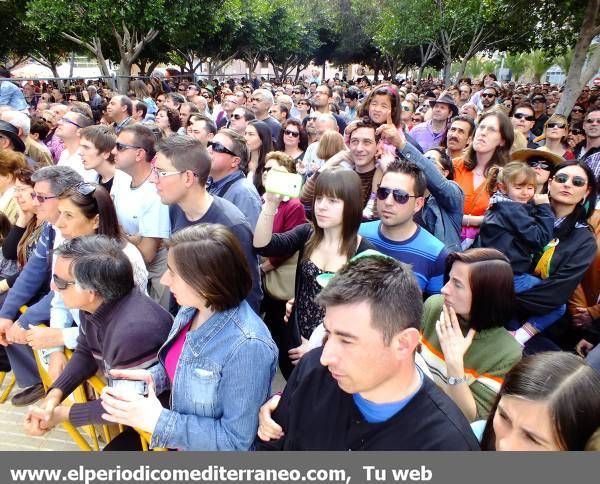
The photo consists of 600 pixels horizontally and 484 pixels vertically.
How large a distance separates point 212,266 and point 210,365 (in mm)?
402

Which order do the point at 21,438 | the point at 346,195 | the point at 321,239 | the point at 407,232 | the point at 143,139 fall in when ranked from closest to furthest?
the point at 346,195
the point at 321,239
the point at 407,232
the point at 21,438
the point at 143,139

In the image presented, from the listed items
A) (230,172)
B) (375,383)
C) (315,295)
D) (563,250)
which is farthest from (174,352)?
(563,250)

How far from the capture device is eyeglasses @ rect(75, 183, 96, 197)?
9.80 feet

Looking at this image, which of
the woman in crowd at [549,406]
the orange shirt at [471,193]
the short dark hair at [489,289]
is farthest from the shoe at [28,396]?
the orange shirt at [471,193]

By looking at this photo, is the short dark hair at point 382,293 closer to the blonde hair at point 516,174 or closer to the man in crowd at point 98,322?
the man in crowd at point 98,322

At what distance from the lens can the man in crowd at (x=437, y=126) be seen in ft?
18.3

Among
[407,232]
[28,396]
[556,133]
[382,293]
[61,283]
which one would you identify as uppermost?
[556,133]

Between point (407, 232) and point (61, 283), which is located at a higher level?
point (407, 232)

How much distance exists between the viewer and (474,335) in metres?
2.13

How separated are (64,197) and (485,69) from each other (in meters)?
38.2

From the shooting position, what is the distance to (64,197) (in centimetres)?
297

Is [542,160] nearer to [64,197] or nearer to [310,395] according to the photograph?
[310,395]

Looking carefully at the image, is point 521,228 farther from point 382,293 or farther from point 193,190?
point 193,190

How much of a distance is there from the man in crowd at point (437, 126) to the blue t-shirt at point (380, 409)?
15.0 feet
